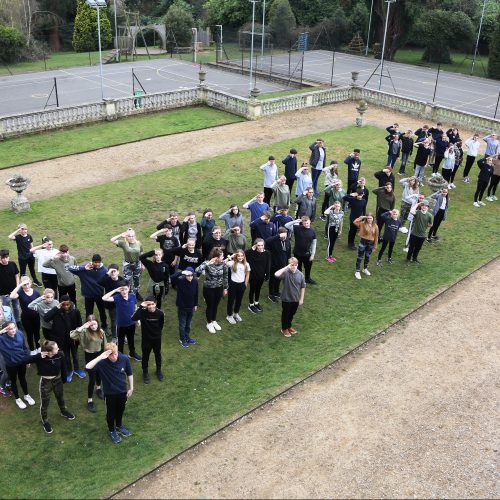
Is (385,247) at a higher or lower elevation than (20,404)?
higher

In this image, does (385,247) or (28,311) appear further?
(385,247)

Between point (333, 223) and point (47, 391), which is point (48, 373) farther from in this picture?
point (333, 223)

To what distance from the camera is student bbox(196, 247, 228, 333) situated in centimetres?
1048

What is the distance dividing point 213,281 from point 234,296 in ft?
2.60

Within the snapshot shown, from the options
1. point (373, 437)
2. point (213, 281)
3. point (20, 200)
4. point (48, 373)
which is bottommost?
point (373, 437)

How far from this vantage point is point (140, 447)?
8.32 meters

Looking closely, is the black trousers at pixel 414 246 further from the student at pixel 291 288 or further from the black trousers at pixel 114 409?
the black trousers at pixel 114 409

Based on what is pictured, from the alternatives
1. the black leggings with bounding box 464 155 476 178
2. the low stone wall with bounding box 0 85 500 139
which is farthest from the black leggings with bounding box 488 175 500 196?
the low stone wall with bounding box 0 85 500 139

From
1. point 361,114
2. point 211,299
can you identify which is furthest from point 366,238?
point 361,114

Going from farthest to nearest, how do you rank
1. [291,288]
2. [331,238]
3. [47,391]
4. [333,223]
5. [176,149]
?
[176,149] → [331,238] → [333,223] → [291,288] → [47,391]

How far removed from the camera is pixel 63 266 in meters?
10.4

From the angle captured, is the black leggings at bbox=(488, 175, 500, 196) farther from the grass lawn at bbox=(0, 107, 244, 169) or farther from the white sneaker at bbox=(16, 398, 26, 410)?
the white sneaker at bbox=(16, 398, 26, 410)

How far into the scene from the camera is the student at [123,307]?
9398 mm

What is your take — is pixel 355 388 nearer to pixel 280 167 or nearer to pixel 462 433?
pixel 462 433
